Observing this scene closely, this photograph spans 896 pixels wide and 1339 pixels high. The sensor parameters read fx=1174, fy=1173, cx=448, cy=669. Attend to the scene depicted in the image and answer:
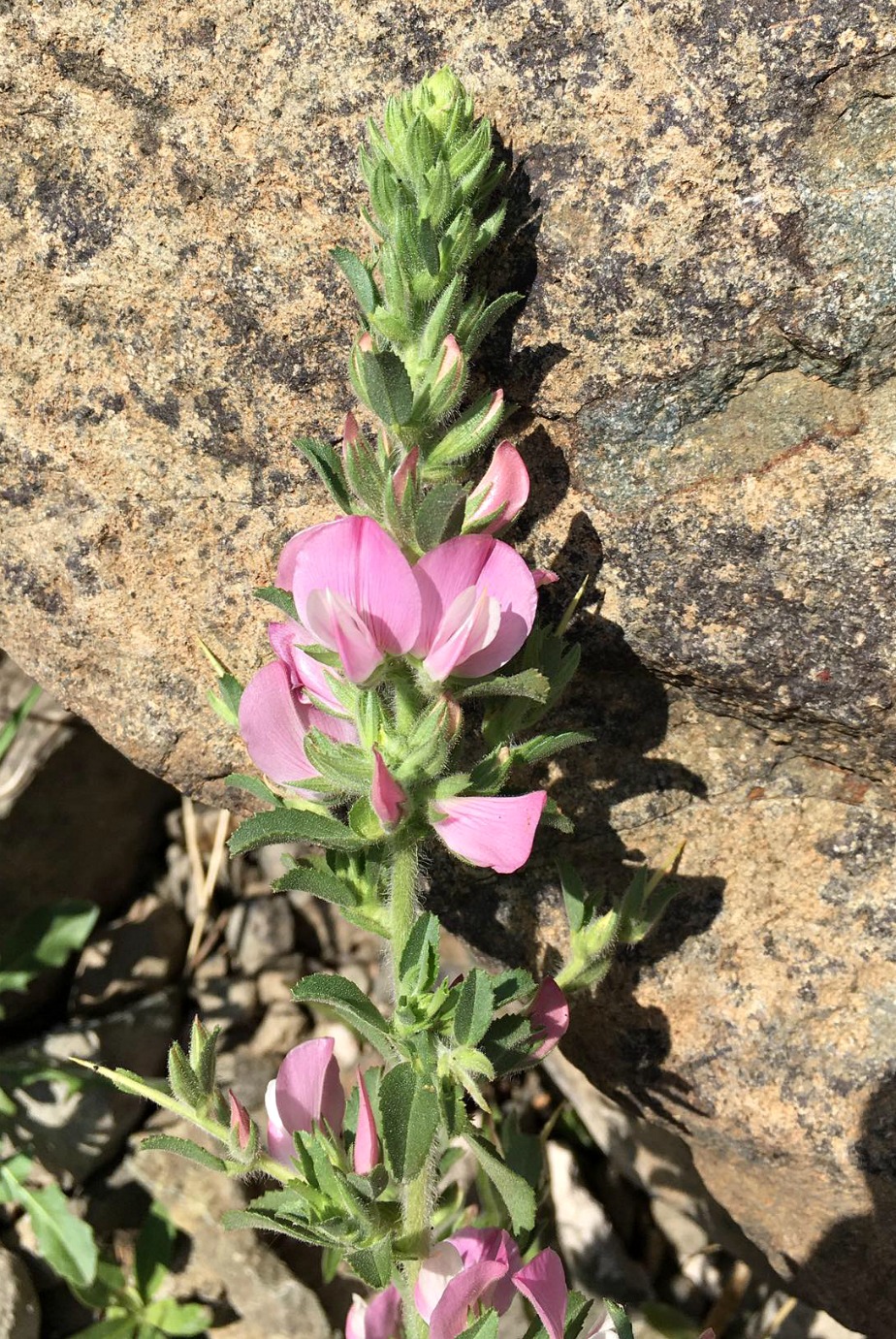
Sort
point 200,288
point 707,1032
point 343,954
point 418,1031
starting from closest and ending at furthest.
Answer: point 418,1031
point 200,288
point 707,1032
point 343,954

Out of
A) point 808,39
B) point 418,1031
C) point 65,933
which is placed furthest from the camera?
point 65,933

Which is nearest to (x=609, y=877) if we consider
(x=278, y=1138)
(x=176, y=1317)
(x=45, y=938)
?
(x=278, y=1138)

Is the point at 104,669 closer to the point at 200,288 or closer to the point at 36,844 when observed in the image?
the point at 200,288

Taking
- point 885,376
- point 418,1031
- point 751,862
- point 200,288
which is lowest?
point 418,1031

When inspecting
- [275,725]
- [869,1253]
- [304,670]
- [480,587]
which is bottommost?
[869,1253]

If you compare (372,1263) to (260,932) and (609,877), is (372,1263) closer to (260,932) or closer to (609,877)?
(609,877)

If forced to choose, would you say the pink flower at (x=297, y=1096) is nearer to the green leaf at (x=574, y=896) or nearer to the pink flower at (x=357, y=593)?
the green leaf at (x=574, y=896)

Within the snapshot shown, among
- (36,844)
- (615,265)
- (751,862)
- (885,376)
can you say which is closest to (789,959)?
(751,862)

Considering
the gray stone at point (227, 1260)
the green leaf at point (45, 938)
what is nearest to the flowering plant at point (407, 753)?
the gray stone at point (227, 1260)
